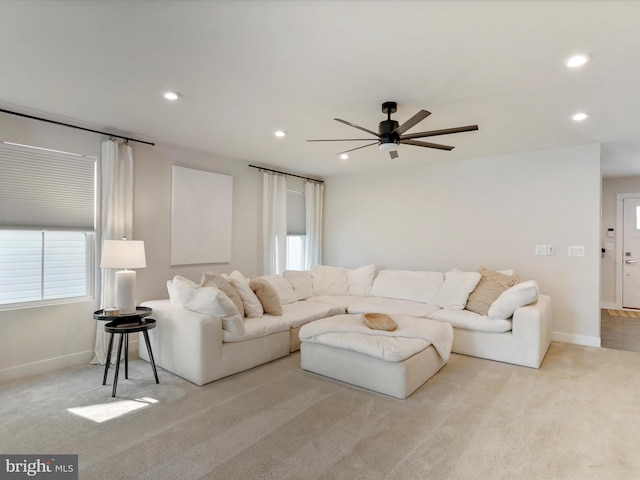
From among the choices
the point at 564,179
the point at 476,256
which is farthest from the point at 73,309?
the point at 564,179

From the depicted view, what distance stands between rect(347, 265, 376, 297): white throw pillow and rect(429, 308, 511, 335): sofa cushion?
1375 mm

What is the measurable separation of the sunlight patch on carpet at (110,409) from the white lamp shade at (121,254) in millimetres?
1247

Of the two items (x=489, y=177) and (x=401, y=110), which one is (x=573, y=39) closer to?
(x=401, y=110)

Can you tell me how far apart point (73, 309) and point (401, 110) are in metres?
3.86

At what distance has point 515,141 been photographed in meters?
4.28

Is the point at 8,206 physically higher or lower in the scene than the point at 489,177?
lower

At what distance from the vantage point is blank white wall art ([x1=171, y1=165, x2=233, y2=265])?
4555 mm

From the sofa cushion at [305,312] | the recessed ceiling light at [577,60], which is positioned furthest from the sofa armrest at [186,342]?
the recessed ceiling light at [577,60]

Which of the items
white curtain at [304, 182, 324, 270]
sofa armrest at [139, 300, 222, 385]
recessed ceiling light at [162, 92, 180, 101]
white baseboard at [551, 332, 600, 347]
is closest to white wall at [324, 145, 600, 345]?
white baseboard at [551, 332, 600, 347]

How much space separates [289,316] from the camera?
4.11 metres

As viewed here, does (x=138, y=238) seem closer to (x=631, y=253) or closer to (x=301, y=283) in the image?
(x=301, y=283)

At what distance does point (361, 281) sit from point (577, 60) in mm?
3899

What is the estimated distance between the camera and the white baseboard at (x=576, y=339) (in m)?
4.36

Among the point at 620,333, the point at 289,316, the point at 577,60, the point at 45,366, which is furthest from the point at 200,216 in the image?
the point at 620,333
